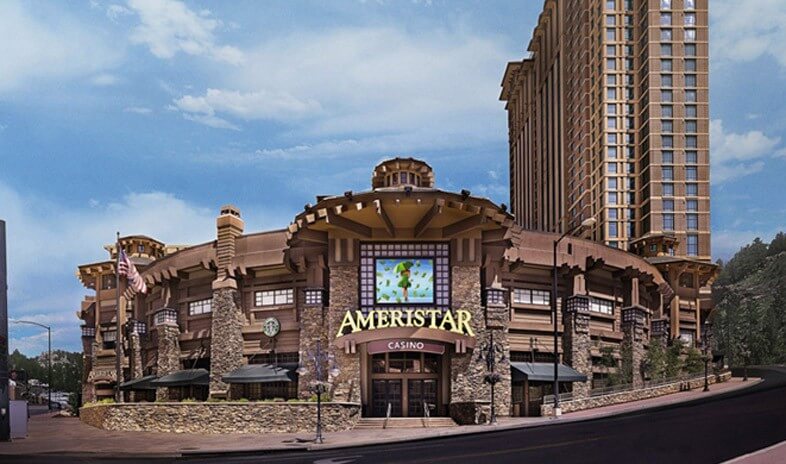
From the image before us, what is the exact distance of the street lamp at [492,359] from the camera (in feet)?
140

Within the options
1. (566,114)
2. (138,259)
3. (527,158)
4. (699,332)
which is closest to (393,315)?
(138,259)

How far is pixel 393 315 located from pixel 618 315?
23089 mm

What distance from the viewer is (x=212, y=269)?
2138 inches

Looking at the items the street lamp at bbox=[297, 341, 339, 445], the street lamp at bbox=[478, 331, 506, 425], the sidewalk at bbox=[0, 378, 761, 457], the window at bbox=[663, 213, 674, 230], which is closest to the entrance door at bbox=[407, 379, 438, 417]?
the street lamp at bbox=[478, 331, 506, 425]

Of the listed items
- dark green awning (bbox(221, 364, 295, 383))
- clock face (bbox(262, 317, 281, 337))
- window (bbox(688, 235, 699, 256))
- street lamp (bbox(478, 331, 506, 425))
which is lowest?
dark green awning (bbox(221, 364, 295, 383))

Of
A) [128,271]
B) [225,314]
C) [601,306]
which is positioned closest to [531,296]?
[601,306]

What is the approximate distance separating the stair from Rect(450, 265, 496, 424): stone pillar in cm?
122

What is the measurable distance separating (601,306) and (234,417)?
30.6 metres

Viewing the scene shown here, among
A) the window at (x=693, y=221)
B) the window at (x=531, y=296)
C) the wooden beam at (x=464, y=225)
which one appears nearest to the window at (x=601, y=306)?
the window at (x=531, y=296)

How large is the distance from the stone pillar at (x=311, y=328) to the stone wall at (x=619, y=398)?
1472 centimetres

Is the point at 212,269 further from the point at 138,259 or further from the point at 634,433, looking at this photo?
the point at 634,433

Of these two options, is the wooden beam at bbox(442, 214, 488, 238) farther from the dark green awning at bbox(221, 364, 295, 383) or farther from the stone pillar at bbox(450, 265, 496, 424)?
the dark green awning at bbox(221, 364, 295, 383)

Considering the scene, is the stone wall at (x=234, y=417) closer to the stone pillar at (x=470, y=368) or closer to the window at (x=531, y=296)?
the stone pillar at (x=470, y=368)

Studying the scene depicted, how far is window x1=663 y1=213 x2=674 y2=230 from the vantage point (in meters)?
114
